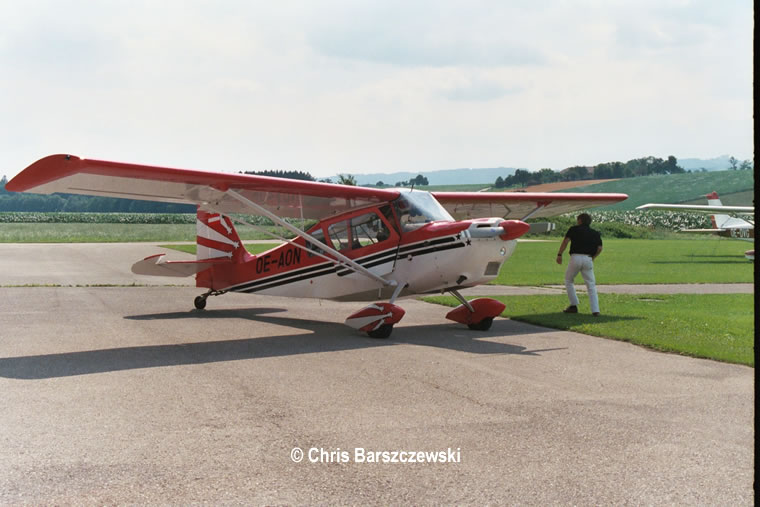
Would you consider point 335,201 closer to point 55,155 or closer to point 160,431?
point 55,155

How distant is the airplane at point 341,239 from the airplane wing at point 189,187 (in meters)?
0.02

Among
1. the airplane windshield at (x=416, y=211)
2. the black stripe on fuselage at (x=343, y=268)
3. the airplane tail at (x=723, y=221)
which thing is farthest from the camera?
the airplane tail at (x=723, y=221)

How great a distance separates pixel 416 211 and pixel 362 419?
593 cm

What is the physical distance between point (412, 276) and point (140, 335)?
4.02 meters

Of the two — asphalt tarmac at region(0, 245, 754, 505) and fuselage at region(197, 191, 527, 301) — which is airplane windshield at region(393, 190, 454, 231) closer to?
fuselage at region(197, 191, 527, 301)

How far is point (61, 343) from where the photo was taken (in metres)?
9.77

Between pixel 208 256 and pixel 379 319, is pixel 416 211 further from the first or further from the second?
pixel 208 256

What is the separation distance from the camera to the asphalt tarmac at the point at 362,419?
436 cm

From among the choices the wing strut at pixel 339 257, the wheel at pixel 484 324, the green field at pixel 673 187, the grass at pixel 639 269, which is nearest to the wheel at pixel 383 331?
the wing strut at pixel 339 257

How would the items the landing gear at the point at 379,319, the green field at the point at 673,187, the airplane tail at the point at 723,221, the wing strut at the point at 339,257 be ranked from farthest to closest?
the green field at the point at 673,187 < the airplane tail at the point at 723,221 < the wing strut at the point at 339,257 < the landing gear at the point at 379,319

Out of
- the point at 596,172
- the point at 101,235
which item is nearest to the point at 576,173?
the point at 596,172

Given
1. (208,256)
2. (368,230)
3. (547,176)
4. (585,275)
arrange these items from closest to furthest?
(368,230) < (585,275) < (208,256) < (547,176)

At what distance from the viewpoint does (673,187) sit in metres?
127

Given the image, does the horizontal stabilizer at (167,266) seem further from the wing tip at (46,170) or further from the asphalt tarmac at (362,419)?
the wing tip at (46,170)
